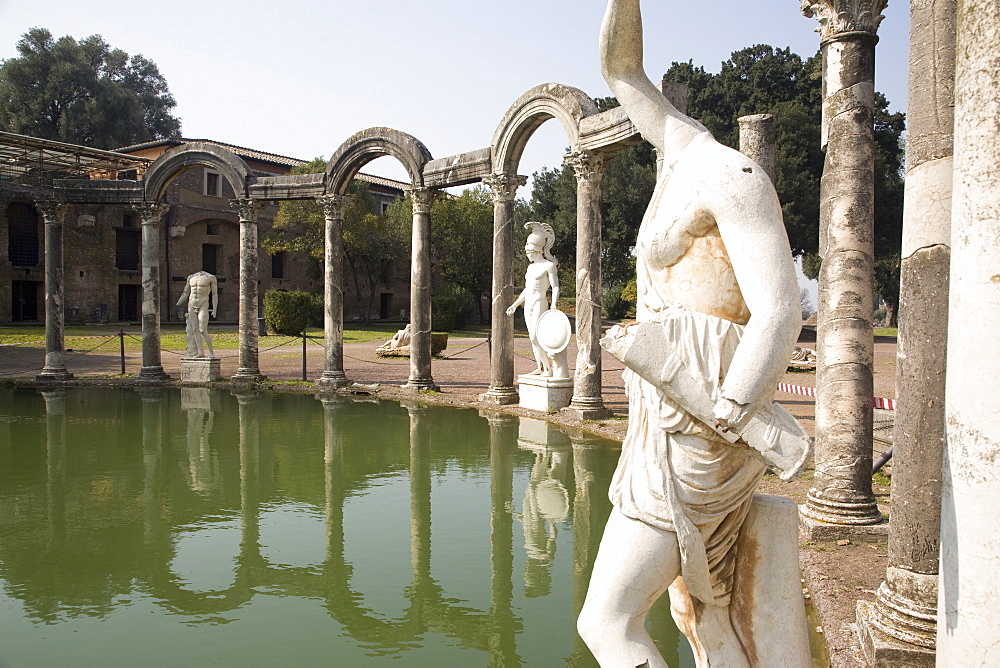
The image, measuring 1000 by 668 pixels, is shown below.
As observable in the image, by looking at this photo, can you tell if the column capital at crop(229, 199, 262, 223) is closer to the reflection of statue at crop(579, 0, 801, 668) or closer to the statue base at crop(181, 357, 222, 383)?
the statue base at crop(181, 357, 222, 383)

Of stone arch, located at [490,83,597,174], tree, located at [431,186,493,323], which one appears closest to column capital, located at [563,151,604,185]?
stone arch, located at [490,83,597,174]

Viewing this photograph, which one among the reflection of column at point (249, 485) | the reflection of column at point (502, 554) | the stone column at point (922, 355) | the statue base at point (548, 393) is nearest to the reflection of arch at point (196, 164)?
the reflection of column at point (249, 485)

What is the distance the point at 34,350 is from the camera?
22.2m

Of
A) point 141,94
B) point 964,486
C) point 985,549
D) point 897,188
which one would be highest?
point 141,94

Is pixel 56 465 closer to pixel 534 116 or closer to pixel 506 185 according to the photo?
pixel 506 185

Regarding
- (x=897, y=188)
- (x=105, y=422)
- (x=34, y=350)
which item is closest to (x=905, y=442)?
(x=105, y=422)

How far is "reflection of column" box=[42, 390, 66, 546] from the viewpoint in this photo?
239 inches

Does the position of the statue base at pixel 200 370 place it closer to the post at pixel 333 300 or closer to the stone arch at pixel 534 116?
the post at pixel 333 300

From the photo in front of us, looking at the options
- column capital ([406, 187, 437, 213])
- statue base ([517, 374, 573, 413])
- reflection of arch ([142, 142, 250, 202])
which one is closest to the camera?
statue base ([517, 374, 573, 413])

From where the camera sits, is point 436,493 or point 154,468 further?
point 154,468

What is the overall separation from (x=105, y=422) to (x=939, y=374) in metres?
10.8

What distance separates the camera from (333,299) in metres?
15.0

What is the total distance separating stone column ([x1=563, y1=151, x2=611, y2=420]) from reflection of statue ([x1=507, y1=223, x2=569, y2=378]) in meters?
0.70

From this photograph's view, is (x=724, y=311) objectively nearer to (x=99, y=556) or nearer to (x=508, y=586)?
(x=508, y=586)
